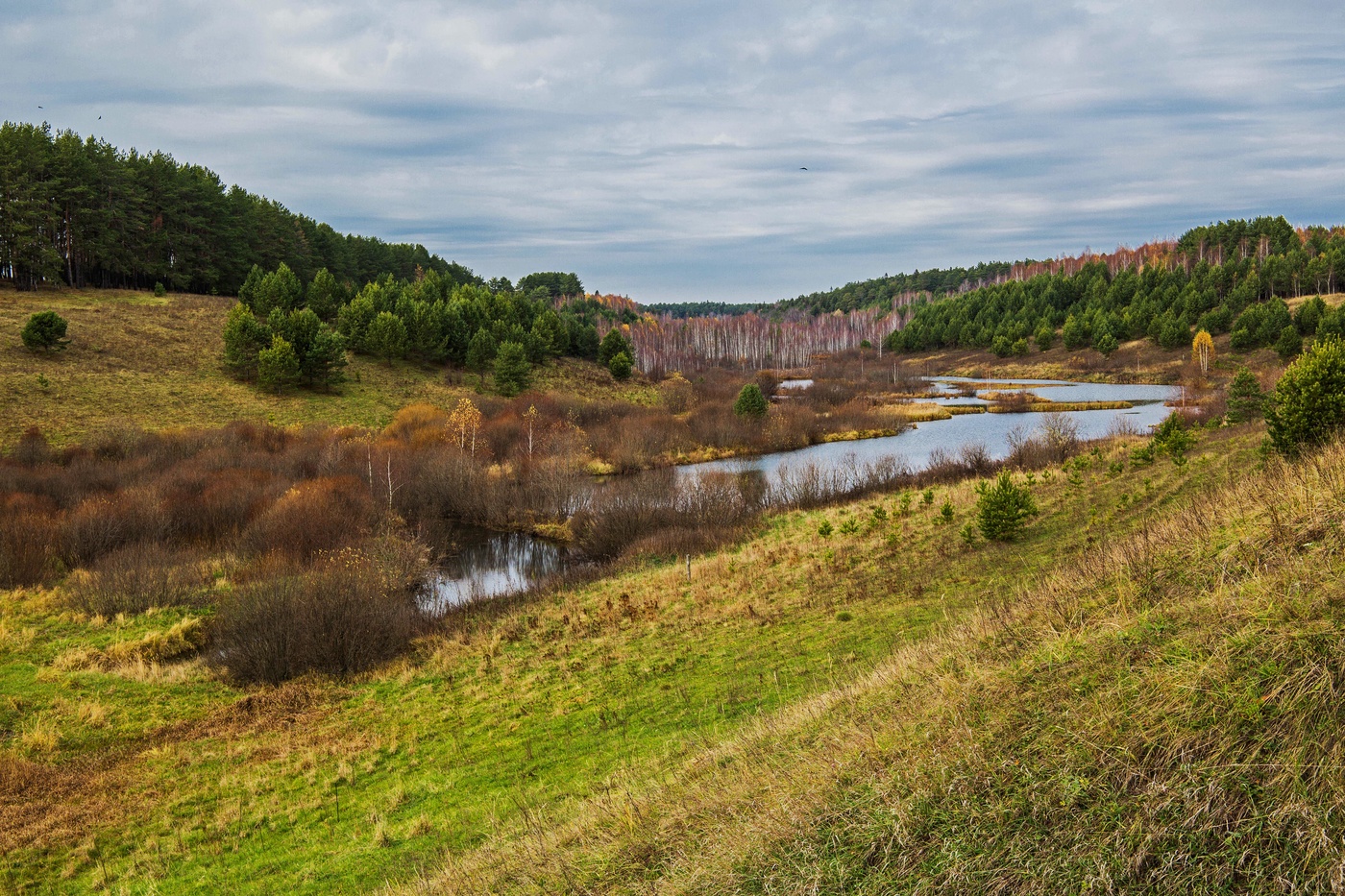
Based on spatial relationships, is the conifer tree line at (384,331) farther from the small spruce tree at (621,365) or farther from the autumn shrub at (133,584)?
the autumn shrub at (133,584)

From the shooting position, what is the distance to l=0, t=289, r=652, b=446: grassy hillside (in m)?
40.5

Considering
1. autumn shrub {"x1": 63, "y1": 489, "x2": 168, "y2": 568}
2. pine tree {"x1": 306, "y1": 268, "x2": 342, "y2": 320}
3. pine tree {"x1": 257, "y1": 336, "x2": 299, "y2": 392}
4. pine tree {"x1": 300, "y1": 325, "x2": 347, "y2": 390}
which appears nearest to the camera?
autumn shrub {"x1": 63, "y1": 489, "x2": 168, "y2": 568}

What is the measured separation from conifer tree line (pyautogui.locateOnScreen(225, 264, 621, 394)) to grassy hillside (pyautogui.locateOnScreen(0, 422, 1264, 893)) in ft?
Answer: 109

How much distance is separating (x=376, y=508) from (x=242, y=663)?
49.0 feet

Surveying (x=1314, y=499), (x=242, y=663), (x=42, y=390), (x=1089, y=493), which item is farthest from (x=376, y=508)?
(x=1314, y=499)

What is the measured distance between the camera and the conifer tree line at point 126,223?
5644cm

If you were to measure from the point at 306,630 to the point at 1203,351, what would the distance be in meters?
90.2

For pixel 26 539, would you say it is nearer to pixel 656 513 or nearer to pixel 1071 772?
pixel 656 513

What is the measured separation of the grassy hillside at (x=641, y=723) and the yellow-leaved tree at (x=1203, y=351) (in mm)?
64703

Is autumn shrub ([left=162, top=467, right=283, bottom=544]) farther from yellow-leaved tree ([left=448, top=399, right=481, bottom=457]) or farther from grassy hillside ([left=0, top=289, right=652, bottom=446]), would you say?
yellow-leaved tree ([left=448, top=399, right=481, bottom=457])

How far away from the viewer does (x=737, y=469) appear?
4534 centimetres

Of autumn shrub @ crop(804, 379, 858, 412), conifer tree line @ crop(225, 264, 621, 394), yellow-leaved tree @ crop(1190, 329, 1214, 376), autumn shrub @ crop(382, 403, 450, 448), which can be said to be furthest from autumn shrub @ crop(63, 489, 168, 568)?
yellow-leaved tree @ crop(1190, 329, 1214, 376)

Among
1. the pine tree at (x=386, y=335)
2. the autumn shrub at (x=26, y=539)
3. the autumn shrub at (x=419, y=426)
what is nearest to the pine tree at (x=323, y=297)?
the pine tree at (x=386, y=335)

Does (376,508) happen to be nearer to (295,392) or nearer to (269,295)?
(295,392)
